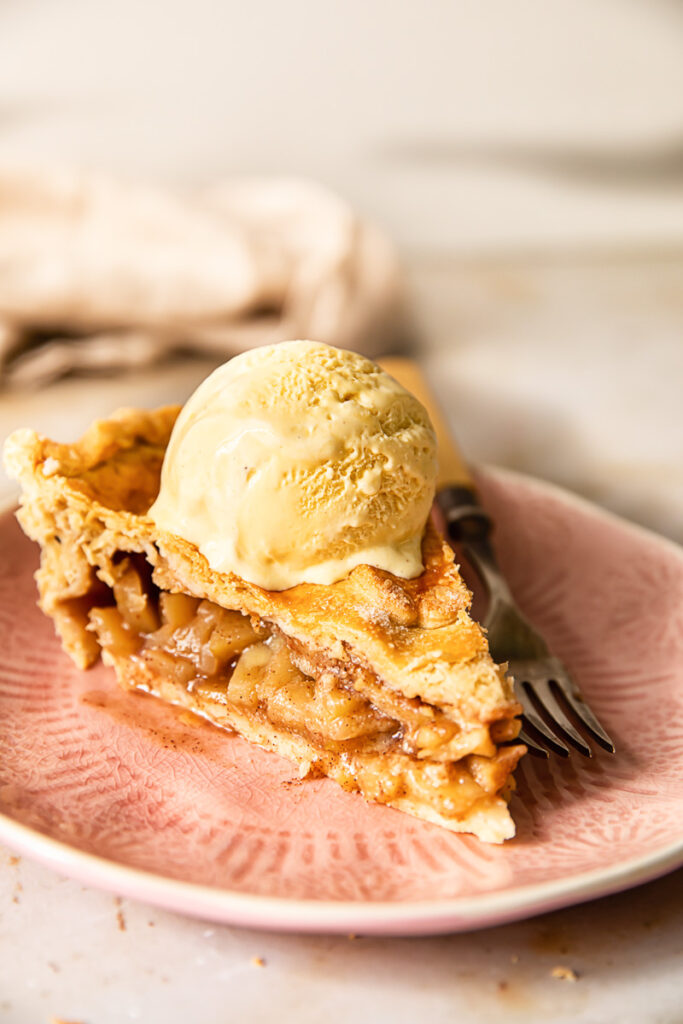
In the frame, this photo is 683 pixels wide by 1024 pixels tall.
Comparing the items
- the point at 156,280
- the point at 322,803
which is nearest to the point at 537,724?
the point at 322,803

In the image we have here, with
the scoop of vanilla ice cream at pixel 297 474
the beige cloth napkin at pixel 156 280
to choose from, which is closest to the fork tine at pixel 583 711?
the scoop of vanilla ice cream at pixel 297 474

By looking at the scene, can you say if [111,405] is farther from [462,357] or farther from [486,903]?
[486,903]

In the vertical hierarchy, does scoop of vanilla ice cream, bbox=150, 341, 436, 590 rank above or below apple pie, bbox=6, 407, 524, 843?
above

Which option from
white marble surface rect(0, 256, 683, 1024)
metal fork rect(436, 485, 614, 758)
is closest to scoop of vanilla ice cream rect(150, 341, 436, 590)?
metal fork rect(436, 485, 614, 758)

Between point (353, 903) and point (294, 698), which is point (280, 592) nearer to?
point (294, 698)

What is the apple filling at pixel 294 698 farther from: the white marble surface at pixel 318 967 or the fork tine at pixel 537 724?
the white marble surface at pixel 318 967

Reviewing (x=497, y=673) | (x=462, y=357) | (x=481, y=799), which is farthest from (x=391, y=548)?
(x=462, y=357)

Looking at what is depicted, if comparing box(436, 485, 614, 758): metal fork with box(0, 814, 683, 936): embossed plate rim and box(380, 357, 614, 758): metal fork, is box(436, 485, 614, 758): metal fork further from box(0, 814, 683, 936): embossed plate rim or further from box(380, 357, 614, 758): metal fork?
box(0, 814, 683, 936): embossed plate rim
